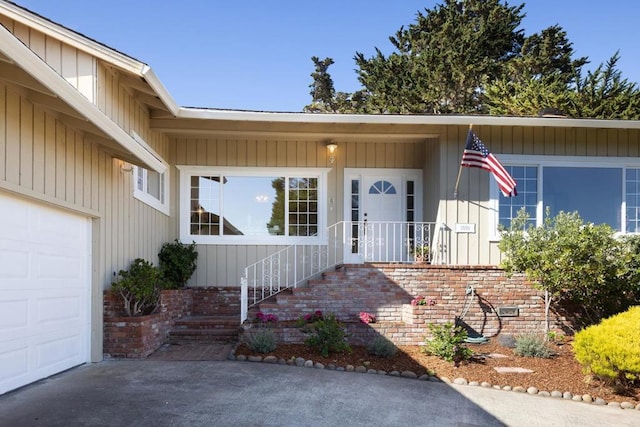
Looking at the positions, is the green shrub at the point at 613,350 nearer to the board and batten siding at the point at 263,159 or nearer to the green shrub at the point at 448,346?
the green shrub at the point at 448,346

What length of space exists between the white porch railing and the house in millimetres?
47

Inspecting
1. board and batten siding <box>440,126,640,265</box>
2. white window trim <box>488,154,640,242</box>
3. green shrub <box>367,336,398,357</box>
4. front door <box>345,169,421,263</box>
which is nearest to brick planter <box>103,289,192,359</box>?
green shrub <box>367,336,398,357</box>

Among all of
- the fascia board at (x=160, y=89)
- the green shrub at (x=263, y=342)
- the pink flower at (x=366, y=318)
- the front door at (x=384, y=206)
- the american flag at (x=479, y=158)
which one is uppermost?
the fascia board at (x=160, y=89)

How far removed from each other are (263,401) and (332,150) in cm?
644

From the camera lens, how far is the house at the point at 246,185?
6785mm

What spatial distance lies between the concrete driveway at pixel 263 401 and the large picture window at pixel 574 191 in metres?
4.56

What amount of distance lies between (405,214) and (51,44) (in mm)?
7180

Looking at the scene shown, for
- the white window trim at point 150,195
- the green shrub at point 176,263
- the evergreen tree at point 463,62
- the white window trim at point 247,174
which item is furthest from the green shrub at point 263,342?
the evergreen tree at point 463,62

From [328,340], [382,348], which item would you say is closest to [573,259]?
[382,348]

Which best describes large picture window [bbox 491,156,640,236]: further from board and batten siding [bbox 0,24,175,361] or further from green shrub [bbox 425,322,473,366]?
board and batten siding [bbox 0,24,175,361]

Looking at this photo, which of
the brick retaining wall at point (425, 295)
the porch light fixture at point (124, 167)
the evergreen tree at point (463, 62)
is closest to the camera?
the porch light fixture at point (124, 167)

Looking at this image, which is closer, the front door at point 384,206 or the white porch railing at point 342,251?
the white porch railing at point 342,251

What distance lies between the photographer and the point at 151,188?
400 inches

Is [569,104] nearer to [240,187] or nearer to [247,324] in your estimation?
[240,187]
